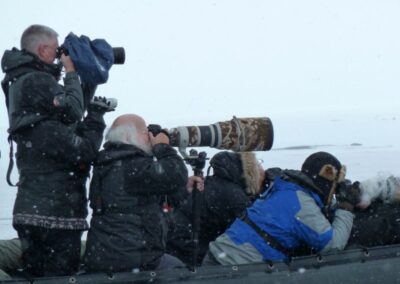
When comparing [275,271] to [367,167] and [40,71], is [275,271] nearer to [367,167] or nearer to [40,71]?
[40,71]

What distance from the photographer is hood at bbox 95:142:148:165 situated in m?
3.12

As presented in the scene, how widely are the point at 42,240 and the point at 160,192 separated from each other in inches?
25.4

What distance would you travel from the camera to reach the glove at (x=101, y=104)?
3.23 meters

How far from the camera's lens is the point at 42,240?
10.6ft

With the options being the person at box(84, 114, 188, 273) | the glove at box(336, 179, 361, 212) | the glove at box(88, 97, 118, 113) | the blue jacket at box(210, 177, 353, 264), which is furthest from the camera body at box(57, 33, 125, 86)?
the glove at box(336, 179, 361, 212)

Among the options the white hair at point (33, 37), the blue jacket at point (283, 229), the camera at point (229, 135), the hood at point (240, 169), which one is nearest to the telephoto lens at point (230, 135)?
the camera at point (229, 135)

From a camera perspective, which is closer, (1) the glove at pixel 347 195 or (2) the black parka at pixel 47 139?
(2) the black parka at pixel 47 139

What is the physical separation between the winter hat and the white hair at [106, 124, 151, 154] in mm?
900

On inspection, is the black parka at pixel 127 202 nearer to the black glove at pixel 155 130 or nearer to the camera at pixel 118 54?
the black glove at pixel 155 130

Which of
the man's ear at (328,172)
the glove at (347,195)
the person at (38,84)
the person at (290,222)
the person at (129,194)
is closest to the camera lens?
the person at (129,194)

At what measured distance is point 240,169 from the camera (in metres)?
4.13

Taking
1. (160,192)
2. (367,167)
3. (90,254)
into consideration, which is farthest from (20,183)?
(367,167)

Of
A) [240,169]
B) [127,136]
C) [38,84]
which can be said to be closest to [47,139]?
[38,84]

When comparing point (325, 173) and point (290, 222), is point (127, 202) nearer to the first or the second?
point (290, 222)
